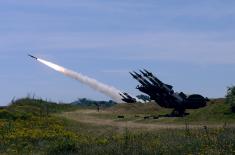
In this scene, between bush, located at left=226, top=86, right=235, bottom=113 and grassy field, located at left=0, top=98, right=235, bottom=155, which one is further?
bush, located at left=226, top=86, right=235, bottom=113

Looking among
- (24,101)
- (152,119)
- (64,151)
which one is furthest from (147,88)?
(64,151)

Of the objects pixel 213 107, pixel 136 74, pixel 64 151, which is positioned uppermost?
pixel 136 74

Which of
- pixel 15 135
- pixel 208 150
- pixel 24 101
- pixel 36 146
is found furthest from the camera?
pixel 24 101

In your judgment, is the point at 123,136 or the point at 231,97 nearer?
the point at 123,136

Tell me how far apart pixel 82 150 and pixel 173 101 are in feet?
88.3

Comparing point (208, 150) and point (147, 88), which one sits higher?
point (147, 88)

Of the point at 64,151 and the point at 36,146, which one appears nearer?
the point at 64,151

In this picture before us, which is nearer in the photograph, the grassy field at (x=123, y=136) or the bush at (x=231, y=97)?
the grassy field at (x=123, y=136)

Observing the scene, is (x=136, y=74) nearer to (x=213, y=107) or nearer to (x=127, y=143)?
(x=213, y=107)

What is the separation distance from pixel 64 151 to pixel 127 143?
Answer: 2.64m

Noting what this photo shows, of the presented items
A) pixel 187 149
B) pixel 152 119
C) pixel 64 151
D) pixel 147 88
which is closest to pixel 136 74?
pixel 147 88

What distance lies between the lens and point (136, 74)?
5081cm

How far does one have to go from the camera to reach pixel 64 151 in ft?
74.3

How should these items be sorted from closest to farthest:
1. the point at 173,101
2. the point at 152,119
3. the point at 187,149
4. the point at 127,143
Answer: the point at 187,149 < the point at 127,143 < the point at 152,119 < the point at 173,101
